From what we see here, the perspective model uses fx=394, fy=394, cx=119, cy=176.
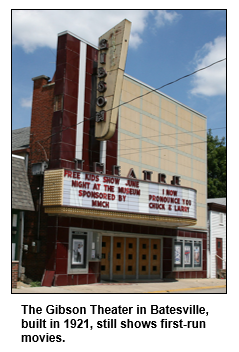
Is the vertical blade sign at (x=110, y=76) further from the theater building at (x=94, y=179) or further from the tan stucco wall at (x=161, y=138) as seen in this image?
the tan stucco wall at (x=161, y=138)

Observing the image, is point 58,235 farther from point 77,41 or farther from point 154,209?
point 77,41

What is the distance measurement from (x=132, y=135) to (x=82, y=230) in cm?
765

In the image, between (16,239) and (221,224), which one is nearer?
(16,239)

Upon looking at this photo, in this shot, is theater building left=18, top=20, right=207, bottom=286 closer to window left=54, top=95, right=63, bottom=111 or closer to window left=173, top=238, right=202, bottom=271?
window left=54, top=95, right=63, bottom=111

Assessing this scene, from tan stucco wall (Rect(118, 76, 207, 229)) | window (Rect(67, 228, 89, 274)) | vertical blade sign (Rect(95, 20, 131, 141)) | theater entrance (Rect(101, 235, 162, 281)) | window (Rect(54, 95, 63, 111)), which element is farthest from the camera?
tan stucco wall (Rect(118, 76, 207, 229))

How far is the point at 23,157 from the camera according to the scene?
21812 millimetres

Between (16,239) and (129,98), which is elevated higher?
(129,98)

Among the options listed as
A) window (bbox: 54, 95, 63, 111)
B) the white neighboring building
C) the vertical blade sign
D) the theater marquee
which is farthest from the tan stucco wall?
window (bbox: 54, 95, 63, 111)

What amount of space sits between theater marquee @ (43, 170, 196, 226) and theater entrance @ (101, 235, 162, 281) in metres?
2.91

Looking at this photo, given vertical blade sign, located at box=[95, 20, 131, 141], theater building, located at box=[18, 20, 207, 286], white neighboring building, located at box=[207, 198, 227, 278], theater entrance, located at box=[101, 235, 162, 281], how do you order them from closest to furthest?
theater building, located at box=[18, 20, 207, 286] → vertical blade sign, located at box=[95, 20, 131, 141] → theater entrance, located at box=[101, 235, 162, 281] → white neighboring building, located at box=[207, 198, 227, 278]

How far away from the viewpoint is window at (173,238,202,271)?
90.6 feet

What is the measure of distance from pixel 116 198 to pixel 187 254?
10.8 metres

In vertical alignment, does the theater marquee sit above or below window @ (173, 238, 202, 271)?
above

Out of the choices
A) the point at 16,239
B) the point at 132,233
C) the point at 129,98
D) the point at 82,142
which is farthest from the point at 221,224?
the point at 16,239
